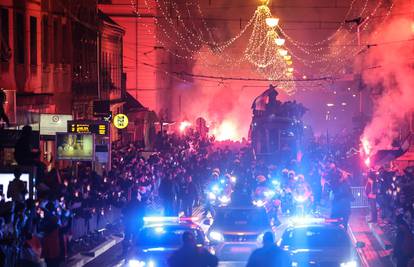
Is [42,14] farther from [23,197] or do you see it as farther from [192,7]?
[192,7]

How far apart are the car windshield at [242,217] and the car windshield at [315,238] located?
12.5 feet

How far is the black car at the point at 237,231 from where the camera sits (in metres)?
20.2

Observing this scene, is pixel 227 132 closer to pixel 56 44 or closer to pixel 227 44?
pixel 227 44

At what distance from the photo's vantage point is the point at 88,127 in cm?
3225

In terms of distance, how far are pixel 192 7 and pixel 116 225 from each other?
50189mm

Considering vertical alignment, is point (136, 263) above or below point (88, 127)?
below

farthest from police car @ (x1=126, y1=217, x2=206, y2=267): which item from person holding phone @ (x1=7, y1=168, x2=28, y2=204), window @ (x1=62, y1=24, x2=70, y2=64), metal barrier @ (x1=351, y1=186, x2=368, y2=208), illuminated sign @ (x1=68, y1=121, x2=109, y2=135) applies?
window @ (x1=62, y1=24, x2=70, y2=64)

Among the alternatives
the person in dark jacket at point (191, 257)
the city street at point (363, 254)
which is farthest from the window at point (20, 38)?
the person in dark jacket at point (191, 257)

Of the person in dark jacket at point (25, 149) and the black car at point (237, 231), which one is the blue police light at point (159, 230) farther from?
the person in dark jacket at point (25, 149)

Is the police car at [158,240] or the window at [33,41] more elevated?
the window at [33,41]

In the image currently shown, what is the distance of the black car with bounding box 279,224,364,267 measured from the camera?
16062 millimetres

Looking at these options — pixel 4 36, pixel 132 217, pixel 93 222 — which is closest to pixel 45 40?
pixel 4 36

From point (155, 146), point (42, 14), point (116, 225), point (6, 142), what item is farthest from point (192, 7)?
point (6, 142)

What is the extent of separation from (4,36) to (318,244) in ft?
53.7
